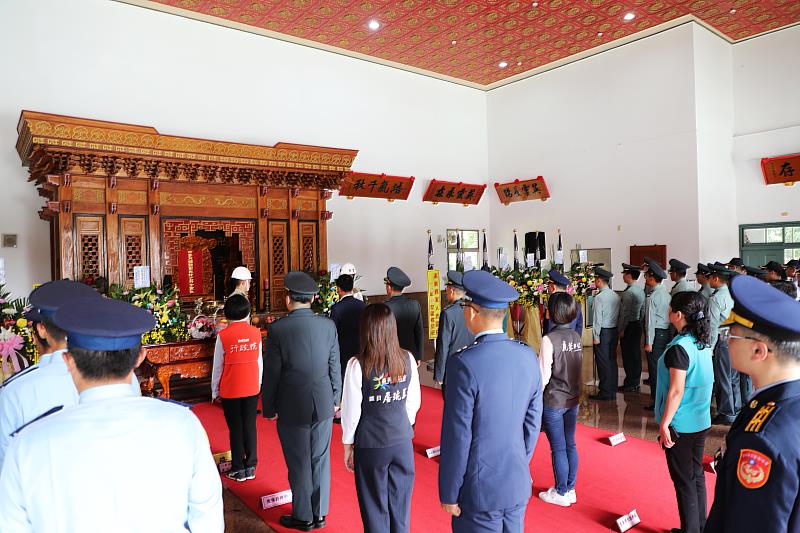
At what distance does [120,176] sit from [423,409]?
475cm

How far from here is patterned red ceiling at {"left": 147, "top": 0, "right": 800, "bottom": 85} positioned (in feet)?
27.1

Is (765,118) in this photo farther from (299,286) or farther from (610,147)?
(299,286)

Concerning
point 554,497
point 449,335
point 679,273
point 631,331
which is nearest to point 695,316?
point 554,497

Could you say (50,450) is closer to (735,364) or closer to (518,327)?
(735,364)

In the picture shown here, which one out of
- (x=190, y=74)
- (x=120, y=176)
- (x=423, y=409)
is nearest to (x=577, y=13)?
(x=190, y=74)

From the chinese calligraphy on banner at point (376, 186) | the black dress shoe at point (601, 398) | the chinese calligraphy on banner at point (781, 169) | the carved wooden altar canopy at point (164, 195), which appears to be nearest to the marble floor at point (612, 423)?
the black dress shoe at point (601, 398)

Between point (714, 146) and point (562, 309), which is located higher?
point (714, 146)

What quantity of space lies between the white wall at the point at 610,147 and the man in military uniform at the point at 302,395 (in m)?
7.69

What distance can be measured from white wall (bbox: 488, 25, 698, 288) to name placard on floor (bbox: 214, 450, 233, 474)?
7.69 meters

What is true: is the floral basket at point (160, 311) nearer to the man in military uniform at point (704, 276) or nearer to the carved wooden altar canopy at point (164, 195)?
the carved wooden altar canopy at point (164, 195)

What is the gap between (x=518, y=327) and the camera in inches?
290

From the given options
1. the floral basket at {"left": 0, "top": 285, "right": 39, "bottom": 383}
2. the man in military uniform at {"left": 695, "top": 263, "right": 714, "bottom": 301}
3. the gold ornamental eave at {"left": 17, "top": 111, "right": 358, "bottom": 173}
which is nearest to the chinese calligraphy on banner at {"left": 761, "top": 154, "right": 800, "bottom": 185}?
the man in military uniform at {"left": 695, "top": 263, "right": 714, "bottom": 301}

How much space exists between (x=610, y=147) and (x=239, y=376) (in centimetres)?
848

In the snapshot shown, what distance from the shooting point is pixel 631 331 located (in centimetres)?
698
